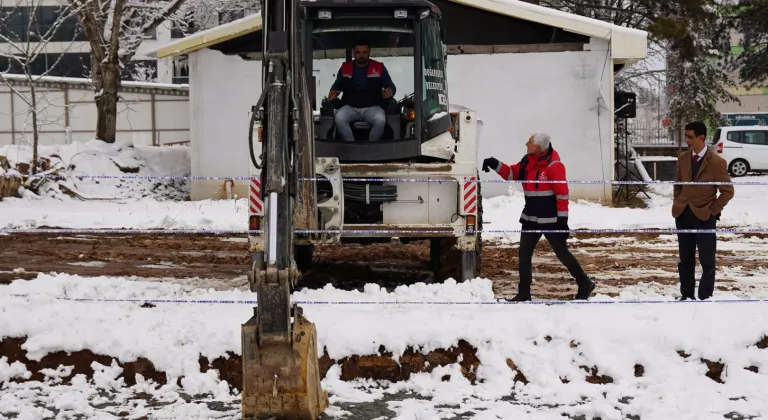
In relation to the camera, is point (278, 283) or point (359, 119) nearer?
point (278, 283)

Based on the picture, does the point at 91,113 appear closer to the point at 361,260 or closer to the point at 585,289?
the point at 361,260

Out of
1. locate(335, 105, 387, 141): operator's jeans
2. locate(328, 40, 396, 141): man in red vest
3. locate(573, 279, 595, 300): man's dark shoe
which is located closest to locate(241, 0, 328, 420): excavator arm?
locate(335, 105, 387, 141): operator's jeans

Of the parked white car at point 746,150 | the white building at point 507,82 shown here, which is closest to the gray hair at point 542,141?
the white building at point 507,82

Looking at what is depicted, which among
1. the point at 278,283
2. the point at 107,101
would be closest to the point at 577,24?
the point at 107,101

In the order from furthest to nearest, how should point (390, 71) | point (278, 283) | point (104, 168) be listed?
point (104, 168), point (390, 71), point (278, 283)

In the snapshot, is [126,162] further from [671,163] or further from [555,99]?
[671,163]

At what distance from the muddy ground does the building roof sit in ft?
19.2

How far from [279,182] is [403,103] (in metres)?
4.76

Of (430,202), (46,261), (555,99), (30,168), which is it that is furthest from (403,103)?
(30,168)

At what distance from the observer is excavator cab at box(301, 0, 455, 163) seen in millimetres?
10438

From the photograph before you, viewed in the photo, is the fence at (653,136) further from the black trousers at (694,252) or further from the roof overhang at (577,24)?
the black trousers at (694,252)

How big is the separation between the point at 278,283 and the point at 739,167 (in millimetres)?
30406

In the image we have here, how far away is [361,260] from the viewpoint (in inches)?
548

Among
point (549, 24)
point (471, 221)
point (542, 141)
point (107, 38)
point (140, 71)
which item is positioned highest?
point (140, 71)
